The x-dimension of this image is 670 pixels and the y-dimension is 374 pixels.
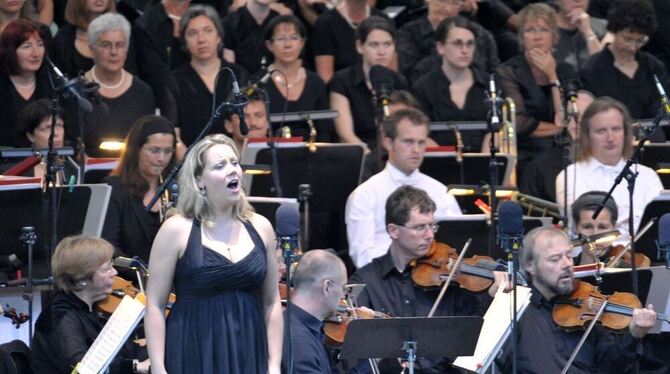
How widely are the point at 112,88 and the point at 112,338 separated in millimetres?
3186

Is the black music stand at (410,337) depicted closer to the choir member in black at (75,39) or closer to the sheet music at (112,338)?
the sheet music at (112,338)

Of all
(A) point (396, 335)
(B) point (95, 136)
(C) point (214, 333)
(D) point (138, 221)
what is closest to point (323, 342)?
(A) point (396, 335)

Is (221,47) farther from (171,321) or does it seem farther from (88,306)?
(171,321)

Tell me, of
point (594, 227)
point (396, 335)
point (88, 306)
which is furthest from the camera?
point (594, 227)

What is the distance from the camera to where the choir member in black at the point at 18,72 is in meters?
9.20

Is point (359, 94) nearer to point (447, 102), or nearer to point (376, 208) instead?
point (447, 102)

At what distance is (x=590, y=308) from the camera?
7.49 metres

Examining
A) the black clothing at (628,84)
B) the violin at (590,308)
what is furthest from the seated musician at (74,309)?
the black clothing at (628,84)

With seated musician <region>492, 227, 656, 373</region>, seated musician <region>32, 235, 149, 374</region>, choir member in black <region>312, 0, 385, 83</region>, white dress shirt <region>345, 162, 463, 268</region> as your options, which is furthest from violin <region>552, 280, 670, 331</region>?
choir member in black <region>312, 0, 385, 83</region>

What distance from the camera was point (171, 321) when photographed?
6.16 meters

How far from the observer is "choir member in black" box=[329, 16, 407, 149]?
10141mm

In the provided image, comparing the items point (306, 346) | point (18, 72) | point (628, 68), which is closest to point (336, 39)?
point (628, 68)

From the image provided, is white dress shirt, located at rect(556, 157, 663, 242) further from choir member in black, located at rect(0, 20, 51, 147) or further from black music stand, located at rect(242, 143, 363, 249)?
choir member in black, located at rect(0, 20, 51, 147)

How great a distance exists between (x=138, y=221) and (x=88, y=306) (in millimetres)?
1045
